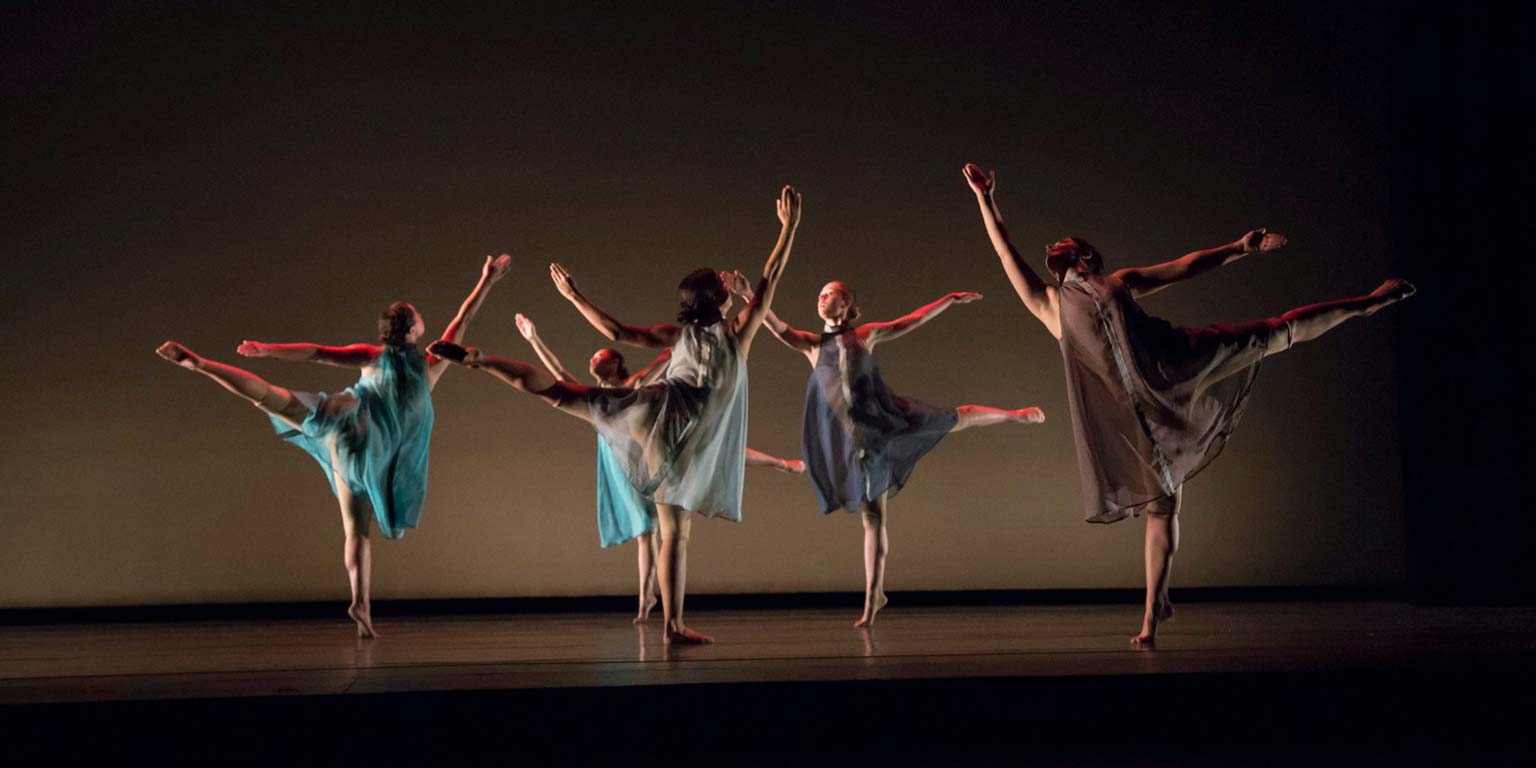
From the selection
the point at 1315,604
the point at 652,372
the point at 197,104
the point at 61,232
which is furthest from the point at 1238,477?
the point at 61,232

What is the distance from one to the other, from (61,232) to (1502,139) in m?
6.37

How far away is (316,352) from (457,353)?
110 centimetres

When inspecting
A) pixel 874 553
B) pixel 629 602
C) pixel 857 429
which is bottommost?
pixel 629 602

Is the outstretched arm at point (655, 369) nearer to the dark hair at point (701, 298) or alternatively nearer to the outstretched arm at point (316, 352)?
the dark hair at point (701, 298)

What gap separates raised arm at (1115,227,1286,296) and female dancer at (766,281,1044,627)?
0.92 m

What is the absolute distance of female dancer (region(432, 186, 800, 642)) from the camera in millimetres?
3789

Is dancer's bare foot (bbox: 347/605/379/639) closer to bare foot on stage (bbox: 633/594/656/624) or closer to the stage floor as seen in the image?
the stage floor

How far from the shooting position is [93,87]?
5.30 meters

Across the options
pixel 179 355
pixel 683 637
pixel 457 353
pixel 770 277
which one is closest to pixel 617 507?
pixel 683 637

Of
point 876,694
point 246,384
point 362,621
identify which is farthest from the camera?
point 362,621

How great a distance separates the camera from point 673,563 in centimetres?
378

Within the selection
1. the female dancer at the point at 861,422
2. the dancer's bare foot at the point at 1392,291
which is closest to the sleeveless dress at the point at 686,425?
the female dancer at the point at 861,422

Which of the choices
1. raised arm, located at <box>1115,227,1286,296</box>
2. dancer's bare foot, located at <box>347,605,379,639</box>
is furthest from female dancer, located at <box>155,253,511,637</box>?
raised arm, located at <box>1115,227,1286,296</box>

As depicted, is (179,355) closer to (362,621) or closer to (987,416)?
(362,621)
